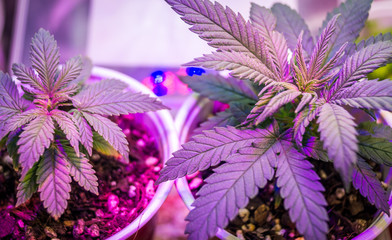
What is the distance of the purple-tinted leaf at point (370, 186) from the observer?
0.72 metres

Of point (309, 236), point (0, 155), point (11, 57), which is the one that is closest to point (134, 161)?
point (0, 155)

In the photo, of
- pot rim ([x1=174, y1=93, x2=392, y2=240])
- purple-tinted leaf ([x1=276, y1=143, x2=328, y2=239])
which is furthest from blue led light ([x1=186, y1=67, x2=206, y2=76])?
purple-tinted leaf ([x1=276, y1=143, x2=328, y2=239])

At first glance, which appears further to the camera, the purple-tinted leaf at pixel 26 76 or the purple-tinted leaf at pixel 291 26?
the purple-tinted leaf at pixel 291 26

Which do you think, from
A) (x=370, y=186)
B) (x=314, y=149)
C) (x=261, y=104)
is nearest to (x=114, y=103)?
(x=261, y=104)

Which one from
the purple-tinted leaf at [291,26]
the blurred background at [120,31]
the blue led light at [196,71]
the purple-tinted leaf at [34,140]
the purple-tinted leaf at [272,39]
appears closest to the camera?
the purple-tinted leaf at [34,140]

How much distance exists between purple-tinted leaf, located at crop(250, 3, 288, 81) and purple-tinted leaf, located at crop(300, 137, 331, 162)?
0.14 m

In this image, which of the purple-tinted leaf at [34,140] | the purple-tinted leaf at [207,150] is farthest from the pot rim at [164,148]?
the purple-tinted leaf at [34,140]

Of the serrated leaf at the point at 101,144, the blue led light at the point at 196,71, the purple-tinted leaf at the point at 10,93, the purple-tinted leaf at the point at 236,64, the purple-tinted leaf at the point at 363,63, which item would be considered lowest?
the serrated leaf at the point at 101,144

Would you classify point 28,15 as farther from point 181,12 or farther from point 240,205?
point 240,205

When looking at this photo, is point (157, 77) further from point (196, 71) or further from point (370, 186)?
point (370, 186)

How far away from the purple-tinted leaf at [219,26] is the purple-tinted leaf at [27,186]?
44cm

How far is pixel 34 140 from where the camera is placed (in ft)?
2.21

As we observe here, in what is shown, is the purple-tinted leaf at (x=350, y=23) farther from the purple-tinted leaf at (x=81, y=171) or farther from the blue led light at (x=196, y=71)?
the purple-tinted leaf at (x=81, y=171)

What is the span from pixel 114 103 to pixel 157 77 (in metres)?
0.40
